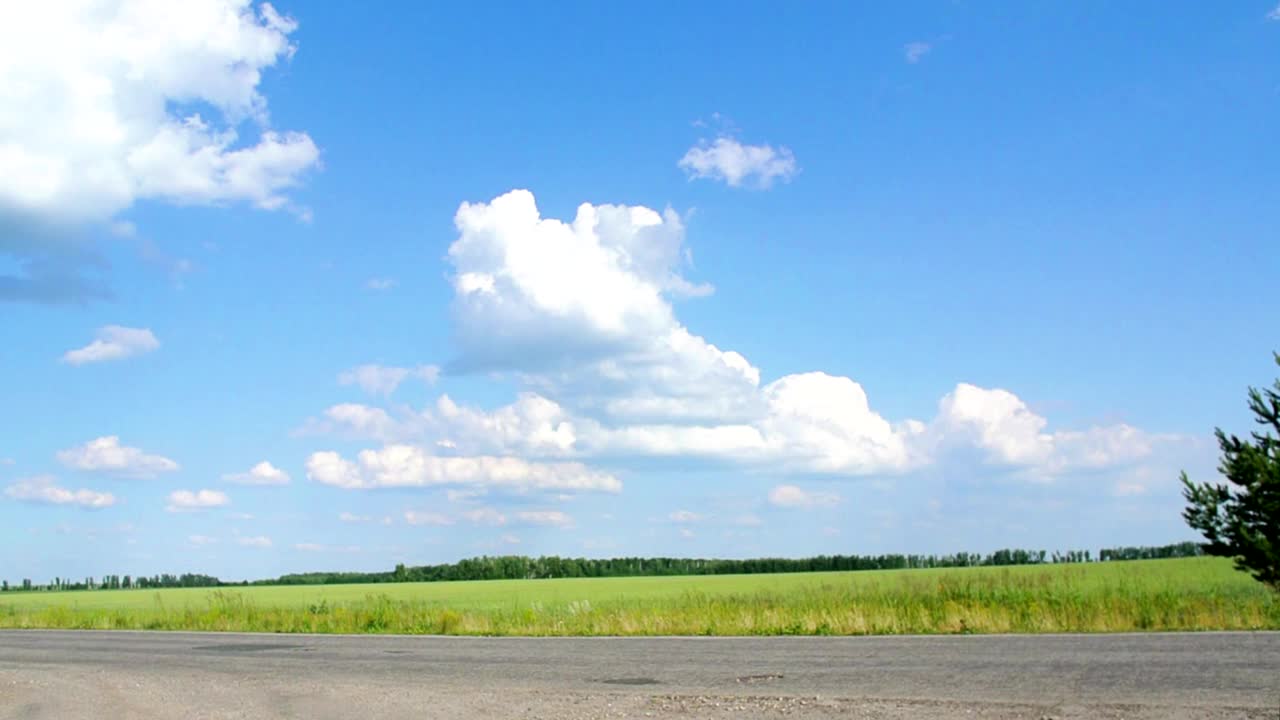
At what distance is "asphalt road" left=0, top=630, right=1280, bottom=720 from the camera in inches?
446

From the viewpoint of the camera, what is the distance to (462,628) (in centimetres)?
2677

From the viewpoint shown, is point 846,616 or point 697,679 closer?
point 697,679

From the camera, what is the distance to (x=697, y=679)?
46.9ft

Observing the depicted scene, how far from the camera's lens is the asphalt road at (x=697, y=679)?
37.2 ft

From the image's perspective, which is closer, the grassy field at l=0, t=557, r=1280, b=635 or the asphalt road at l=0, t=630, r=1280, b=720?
the asphalt road at l=0, t=630, r=1280, b=720

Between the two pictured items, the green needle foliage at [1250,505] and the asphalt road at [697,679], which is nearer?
the asphalt road at [697,679]

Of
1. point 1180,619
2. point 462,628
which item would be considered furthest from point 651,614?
point 1180,619

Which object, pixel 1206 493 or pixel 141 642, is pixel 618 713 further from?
pixel 141 642

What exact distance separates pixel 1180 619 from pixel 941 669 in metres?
7.99

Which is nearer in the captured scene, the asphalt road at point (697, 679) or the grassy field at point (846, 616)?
the asphalt road at point (697, 679)

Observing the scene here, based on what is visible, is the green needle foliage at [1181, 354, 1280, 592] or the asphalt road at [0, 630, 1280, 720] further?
the green needle foliage at [1181, 354, 1280, 592]

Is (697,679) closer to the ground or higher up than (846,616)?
closer to the ground

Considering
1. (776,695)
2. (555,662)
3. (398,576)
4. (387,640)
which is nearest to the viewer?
(776,695)

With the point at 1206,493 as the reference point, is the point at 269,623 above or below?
below
